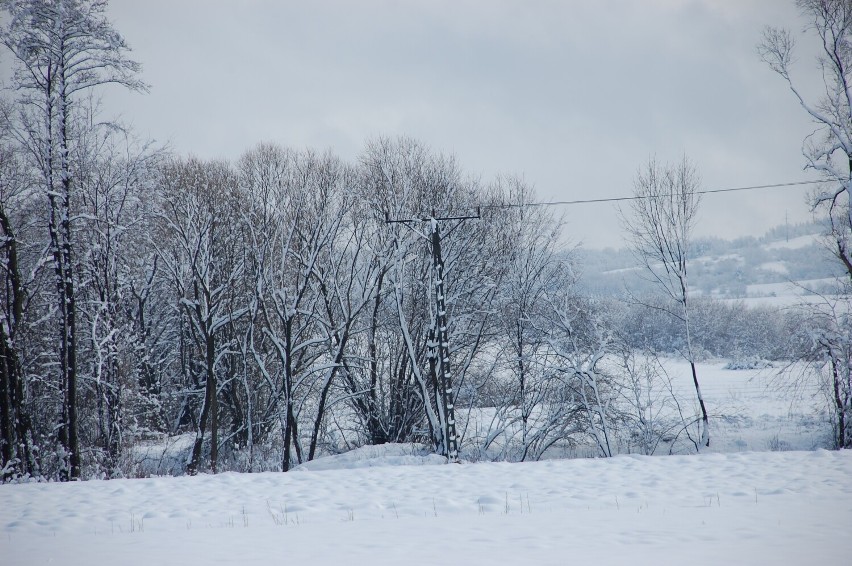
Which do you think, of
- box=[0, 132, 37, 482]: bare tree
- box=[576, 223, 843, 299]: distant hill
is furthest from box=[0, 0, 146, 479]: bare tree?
box=[576, 223, 843, 299]: distant hill

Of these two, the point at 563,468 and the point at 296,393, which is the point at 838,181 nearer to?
the point at 563,468

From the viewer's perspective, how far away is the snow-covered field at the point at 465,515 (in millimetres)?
6719

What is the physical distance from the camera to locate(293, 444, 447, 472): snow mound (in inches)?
689

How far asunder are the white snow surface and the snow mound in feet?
14.9

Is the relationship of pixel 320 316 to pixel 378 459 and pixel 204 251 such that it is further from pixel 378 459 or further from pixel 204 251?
pixel 378 459

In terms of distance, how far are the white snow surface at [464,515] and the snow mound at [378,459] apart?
4.54m

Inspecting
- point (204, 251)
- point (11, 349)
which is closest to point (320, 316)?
point (204, 251)

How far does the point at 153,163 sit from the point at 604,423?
734 inches

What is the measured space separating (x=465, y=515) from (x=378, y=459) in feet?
34.0

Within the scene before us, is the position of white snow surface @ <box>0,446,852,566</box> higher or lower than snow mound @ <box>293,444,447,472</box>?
higher

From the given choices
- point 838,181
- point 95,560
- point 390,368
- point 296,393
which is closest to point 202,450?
point 296,393

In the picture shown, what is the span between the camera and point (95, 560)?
6676 mm

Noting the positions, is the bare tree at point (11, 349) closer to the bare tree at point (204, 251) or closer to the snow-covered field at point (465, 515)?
the bare tree at point (204, 251)

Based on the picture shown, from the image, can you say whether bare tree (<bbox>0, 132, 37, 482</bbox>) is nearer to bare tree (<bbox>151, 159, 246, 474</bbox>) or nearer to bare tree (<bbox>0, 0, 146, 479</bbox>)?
bare tree (<bbox>0, 0, 146, 479</bbox>)
